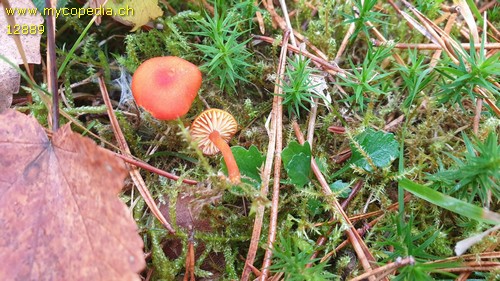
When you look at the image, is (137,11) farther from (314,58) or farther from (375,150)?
(375,150)

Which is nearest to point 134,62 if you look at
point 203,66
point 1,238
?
point 203,66

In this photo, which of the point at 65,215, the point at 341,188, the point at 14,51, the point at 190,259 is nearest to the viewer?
the point at 65,215

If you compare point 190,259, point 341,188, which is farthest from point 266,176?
point 190,259

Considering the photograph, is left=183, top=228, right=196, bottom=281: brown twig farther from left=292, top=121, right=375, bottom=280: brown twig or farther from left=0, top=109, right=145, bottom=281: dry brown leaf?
left=292, top=121, right=375, bottom=280: brown twig

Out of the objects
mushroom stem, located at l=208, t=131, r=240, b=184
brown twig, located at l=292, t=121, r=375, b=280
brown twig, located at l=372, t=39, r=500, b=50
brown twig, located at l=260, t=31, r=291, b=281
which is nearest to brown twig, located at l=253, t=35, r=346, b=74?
brown twig, located at l=260, t=31, r=291, b=281

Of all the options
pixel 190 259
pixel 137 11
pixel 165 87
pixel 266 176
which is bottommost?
pixel 190 259

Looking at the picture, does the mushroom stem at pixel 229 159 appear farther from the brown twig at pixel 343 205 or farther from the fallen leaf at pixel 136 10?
the fallen leaf at pixel 136 10
